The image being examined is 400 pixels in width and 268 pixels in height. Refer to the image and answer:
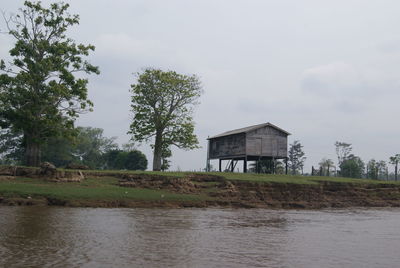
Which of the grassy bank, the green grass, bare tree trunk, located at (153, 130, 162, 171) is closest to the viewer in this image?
the green grass

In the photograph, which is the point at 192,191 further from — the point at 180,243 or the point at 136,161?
the point at 136,161

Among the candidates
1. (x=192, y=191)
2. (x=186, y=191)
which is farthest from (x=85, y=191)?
(x=192, y=191)

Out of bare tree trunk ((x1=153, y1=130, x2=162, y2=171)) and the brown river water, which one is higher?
bare tree trunk ((x1=153, y1=130, x2=162, y2=171))

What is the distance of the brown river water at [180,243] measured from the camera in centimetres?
964

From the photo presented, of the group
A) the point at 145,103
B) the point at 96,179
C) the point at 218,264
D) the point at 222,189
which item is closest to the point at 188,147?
the point at 145,103

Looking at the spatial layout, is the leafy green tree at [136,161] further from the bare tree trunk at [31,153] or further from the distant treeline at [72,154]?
the bare tree trunk at [31,153]

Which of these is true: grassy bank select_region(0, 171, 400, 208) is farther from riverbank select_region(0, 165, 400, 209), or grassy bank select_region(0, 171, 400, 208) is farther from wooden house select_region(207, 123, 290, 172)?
wooden house select_region(207, 123, 290, 172)

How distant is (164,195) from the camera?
29047 mm

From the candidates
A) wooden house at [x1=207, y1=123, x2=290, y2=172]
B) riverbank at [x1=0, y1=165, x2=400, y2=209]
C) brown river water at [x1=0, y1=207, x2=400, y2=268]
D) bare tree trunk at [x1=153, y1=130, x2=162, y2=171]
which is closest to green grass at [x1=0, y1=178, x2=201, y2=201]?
riverbank at [x1=0, y1=165, x2=400, y2=209]

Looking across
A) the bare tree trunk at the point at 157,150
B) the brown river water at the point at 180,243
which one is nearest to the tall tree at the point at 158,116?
the bare tree trunk at the point at 157,150

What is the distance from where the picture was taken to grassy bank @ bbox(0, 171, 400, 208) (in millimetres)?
25234

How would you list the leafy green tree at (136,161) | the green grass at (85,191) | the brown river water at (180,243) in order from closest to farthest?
the brown river water at (180,243) < the green grass at (85,191) < the leafy green tree at (136,161)

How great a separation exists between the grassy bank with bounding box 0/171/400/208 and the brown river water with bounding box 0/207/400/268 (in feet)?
20.7

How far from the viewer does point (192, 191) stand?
104ft
